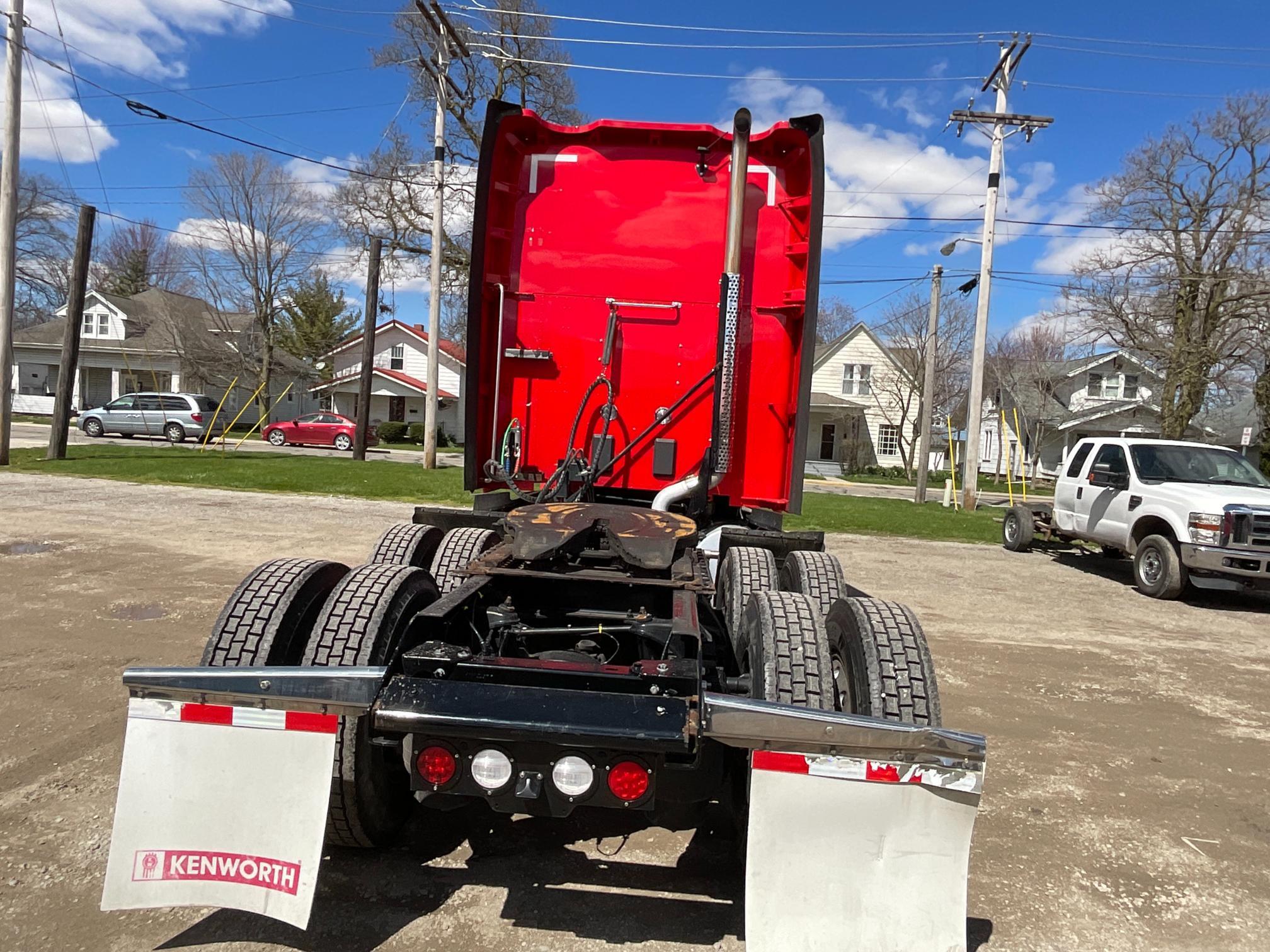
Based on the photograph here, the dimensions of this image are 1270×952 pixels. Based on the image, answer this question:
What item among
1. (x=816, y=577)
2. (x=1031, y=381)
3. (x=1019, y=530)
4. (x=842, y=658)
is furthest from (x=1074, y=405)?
(x=842, y=658)

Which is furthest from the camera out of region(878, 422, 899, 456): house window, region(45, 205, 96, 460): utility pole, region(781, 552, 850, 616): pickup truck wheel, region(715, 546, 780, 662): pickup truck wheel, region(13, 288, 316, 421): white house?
region(13, 288, 316, 421): white house

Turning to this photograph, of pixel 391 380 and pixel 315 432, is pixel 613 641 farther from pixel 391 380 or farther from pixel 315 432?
pixel 391 380

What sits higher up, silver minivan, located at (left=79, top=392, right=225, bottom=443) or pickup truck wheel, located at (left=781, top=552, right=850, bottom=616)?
silver minivan, located at (left=79, top=392, right=225, bottom=443)

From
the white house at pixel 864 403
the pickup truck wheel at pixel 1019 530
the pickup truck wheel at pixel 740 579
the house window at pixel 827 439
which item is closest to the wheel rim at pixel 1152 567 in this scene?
the pickup truck wheel at pixel 1019 530

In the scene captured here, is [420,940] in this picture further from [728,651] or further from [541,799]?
[728,651]

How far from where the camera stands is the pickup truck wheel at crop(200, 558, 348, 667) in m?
2.81

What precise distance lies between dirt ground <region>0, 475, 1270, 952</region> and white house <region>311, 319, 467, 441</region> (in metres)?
39.3

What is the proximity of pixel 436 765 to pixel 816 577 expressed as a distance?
2.68 meters

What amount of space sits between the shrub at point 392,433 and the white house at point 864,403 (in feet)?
70.0

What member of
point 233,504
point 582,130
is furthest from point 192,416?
point 582,130

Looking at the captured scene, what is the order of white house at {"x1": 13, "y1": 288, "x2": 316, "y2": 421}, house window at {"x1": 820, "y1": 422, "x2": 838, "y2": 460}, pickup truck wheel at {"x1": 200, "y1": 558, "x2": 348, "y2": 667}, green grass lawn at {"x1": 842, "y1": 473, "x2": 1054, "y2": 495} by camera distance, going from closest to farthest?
1. pickup truck wheel at {"x1": 200, "y1": 558, "x2": 348, "y2": 667}
2. green grass lawn at {"x1": 842, "y1": 473, "x2": 1054, "y2": 495}
3. house window at {"x1": 820, "y1": 422, "x2": 838, "y2": 460}
4. white house at {"x1": 13, "y1": 288, "x2": 316, "y2": 421}

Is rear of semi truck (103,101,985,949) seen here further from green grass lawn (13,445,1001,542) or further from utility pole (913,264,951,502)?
utility pole (913,264,951,502)

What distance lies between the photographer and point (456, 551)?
4988 mm

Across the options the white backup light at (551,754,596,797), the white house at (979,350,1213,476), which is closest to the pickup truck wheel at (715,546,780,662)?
the white backup light at (551,754,596,797)
